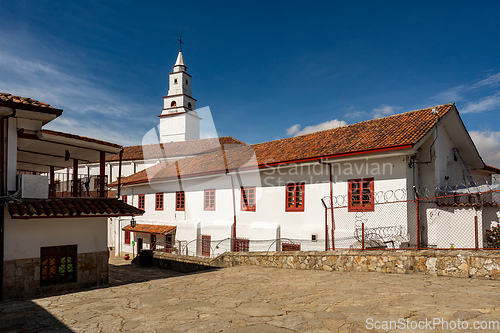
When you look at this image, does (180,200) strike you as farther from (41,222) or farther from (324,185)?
(41,222)

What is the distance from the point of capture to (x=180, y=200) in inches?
895

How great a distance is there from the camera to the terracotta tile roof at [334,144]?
13827 mm

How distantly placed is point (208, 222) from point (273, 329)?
15490mm

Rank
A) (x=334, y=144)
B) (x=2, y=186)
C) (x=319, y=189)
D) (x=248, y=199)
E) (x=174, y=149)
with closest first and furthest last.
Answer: (x=2, y=186) → (x=319, y=189) → (x=334, y=144) → (x=248, y=199) → (x=174, y=149)

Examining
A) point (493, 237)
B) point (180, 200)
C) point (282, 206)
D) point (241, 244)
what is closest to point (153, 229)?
point (180, 200)

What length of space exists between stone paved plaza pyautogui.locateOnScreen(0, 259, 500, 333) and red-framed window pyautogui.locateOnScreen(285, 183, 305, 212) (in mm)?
6735

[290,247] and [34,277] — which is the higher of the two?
[34,277]

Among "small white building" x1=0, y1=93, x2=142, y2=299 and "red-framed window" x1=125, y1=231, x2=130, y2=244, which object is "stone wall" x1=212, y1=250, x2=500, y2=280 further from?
"red-framed window" x1=125, y1=231, x2=130, y2=244

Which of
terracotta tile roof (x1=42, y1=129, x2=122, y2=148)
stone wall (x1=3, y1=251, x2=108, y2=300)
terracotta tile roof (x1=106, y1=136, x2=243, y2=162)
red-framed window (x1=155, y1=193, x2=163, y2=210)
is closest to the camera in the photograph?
stone wall (x1=3, y1=251, x2=108, y2=300)

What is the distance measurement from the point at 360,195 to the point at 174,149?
25.8 metres

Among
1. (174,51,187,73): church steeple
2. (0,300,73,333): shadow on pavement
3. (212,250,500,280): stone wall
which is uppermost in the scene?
(174,51,187,73): church steeple

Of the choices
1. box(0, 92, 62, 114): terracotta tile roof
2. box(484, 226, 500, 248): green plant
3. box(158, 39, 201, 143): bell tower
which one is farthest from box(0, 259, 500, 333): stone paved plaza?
box(158, 39, 201, 143): bell tower

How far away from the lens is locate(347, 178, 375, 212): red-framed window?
14062 millimetres

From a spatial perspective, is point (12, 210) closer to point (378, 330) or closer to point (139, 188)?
point (378, 330)
